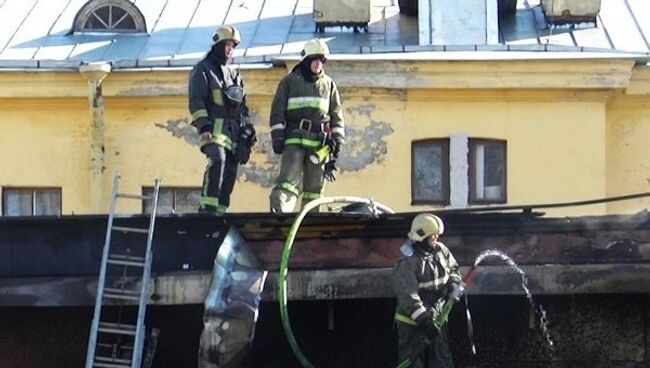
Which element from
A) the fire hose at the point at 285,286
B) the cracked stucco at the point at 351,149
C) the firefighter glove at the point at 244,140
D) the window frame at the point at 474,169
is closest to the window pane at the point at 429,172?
the window frame at the point at 474,169

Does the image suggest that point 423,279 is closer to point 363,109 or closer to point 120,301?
point 120,301

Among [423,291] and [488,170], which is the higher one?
[488,170]

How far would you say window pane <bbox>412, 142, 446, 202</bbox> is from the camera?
16.5m

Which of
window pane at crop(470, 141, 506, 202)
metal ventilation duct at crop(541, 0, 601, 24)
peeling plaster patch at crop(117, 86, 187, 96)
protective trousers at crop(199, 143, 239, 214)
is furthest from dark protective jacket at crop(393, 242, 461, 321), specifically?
metal ventilation duct at crop(541, 0, 601, 24)

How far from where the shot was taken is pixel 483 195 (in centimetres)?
1653

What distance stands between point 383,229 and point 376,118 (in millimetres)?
6828

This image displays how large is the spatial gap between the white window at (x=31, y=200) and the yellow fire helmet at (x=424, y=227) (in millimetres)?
9177

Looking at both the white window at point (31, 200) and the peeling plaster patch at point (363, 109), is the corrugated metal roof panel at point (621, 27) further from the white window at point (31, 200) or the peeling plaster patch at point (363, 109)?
the white window at point (31, 200)

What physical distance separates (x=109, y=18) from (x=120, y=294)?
8.94m

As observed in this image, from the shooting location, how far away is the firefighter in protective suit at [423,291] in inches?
348

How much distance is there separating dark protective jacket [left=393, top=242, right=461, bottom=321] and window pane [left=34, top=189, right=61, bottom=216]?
30.1ft

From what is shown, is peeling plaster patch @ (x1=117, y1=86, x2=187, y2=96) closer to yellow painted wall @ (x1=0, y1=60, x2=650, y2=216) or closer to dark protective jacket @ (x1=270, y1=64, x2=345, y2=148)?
yellow painted wall @ (x1=0, y1=60, x2=650, y2=216)

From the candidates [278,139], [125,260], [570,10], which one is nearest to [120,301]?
[125,260]

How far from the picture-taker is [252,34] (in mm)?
17281
